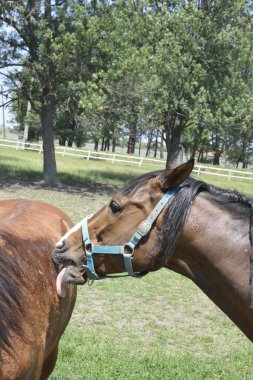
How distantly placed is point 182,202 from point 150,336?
298 centimetres

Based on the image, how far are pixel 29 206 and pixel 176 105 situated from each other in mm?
14964

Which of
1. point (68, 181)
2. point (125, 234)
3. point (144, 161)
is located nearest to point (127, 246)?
point (125, 234)

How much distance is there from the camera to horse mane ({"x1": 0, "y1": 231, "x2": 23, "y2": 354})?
2.15m

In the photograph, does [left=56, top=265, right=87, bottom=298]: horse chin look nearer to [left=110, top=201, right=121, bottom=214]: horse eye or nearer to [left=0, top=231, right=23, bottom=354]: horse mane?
[left=0, top=231, right=23, bottom=354]: horse mane

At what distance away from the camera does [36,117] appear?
3762 cm

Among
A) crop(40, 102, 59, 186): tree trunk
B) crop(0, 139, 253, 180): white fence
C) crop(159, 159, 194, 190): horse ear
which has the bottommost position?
crop(0, 139, 253, 180): white fence

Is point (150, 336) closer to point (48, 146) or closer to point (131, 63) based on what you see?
point (131, 63)

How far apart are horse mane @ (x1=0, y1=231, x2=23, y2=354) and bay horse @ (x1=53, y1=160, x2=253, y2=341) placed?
0.47 metres

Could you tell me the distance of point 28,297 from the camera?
2479 millimetres

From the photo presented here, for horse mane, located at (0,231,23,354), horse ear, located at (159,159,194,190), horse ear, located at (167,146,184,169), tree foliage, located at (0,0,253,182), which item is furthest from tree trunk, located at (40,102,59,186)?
horse ear, located at (159,159,194,190)

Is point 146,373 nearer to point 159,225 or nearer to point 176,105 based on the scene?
point 159,225

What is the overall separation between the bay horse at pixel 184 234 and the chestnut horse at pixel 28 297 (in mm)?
501

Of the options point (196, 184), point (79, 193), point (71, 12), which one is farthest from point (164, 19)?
point (196, 184)

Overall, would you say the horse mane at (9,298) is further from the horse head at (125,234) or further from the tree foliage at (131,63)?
the tree foliage at (131,63)
